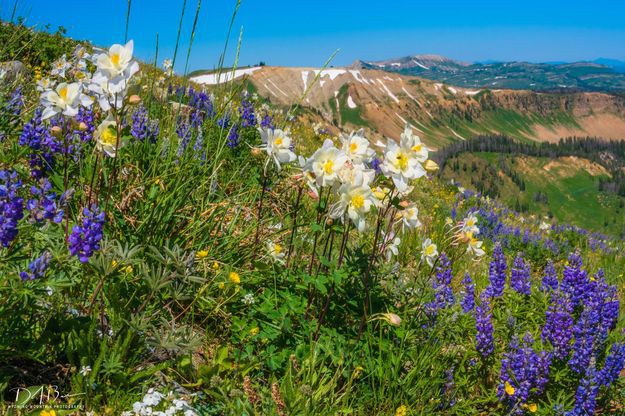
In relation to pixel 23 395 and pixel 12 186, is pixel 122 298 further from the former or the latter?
pixel 12 186

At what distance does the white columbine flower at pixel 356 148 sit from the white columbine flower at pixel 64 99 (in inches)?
49.0

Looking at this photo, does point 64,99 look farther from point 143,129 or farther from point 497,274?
point 497,274

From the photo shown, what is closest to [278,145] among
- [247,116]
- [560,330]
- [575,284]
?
[560,330]

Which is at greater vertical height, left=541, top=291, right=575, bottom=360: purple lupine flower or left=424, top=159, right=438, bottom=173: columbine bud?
left=424, top=159, right=438, bottom=173: columbine bud

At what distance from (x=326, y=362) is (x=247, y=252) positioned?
3.73 ft

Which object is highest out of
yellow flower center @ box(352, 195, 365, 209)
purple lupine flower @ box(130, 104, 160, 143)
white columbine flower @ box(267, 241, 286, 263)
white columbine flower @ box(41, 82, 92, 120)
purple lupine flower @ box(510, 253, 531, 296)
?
white columbine flower @ box(41, 82, 92, 120)

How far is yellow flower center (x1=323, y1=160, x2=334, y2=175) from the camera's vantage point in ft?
7.72

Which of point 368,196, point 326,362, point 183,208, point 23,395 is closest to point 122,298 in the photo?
point 23,395

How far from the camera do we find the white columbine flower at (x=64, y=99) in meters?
2.32

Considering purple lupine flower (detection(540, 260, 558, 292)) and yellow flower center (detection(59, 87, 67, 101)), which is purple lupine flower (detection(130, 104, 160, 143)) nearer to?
yellow flower center (detection(59, 87, 67, 101))

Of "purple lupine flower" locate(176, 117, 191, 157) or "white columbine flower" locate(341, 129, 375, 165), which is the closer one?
"white columbine flower" locate(341, 129, 375, 165)

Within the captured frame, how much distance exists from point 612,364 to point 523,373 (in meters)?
Answer: 0.64

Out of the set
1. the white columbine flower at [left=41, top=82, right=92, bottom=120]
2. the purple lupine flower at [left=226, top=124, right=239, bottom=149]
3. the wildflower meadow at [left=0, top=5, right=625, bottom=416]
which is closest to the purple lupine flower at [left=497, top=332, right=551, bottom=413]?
the wildflower meadow at [left=0, top=5, right=625, bottom=416]

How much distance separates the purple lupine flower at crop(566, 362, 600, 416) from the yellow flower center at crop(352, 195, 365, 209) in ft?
5.56
